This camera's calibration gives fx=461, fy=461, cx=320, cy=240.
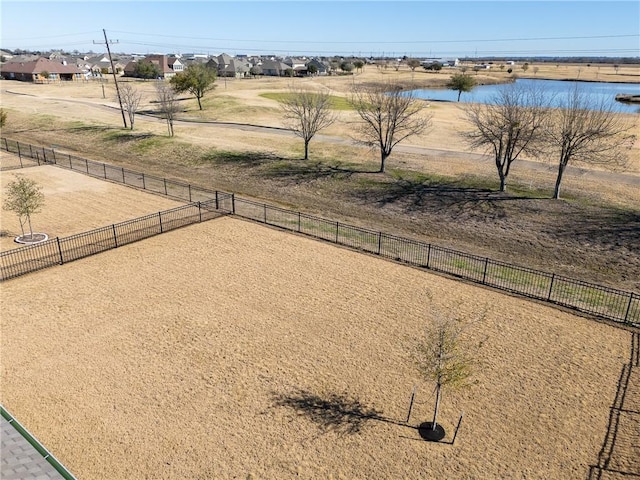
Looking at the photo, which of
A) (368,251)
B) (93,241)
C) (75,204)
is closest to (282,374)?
(368,251)

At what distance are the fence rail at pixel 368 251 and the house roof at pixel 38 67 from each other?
10869cm

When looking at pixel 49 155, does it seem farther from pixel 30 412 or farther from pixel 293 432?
pixel 293 432

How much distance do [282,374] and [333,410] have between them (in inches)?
93.1

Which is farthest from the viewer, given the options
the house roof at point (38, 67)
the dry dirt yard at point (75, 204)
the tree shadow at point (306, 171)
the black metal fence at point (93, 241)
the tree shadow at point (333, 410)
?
the house roof at point (38, 67)

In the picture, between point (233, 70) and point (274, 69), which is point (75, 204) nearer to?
point (233, 70)

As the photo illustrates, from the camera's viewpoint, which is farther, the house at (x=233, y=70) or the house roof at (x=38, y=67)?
the house at (x=233, y=70)

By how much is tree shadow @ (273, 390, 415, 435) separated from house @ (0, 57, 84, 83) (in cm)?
13064

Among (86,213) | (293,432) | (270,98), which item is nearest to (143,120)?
(270,98)

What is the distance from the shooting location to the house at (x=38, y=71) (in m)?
117

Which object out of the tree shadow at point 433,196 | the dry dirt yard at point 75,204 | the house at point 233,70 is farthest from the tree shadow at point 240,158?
the house at point 233,70

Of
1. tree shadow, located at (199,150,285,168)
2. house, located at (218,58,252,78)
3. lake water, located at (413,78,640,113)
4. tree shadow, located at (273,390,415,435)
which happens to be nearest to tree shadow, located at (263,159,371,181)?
tree shadow, located at (199,150,285,168)

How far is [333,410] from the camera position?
14.2 m

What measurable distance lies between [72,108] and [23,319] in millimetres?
67493

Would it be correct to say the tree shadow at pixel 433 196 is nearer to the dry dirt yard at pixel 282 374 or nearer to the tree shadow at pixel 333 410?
the dry dirt yard at pixel 282 374
